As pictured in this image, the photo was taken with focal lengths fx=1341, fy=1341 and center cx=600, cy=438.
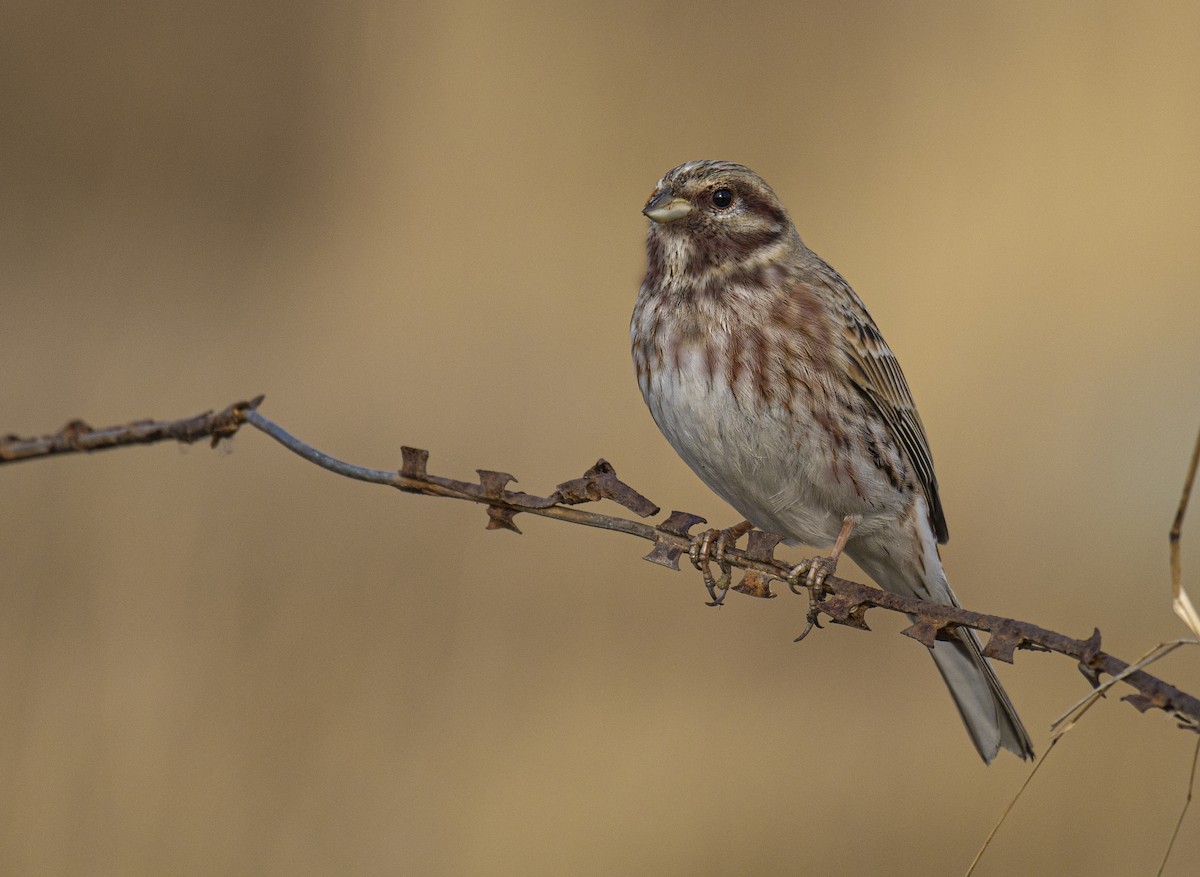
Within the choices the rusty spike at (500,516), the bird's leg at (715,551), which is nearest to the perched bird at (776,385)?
the bird's leg at (715,551)

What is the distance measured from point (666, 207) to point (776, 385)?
0.60 meters

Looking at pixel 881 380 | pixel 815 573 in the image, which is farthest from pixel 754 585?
pixel 881 380

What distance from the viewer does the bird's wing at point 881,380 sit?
12.9ft

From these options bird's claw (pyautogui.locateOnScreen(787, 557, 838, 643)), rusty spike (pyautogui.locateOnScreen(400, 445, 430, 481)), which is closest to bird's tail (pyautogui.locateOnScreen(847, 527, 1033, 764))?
bird's claw (pyautogui.locateOnScreen(787, 557, 838, 643))

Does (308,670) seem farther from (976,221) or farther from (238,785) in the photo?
(976,221)

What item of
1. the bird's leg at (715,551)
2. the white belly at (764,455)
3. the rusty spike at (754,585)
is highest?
the white belly at (764,455)

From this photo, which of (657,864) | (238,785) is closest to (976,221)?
(657,864)

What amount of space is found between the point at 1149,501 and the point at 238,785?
518 cm

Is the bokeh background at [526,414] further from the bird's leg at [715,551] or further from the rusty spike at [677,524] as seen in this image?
the rusty spike at [677,524]

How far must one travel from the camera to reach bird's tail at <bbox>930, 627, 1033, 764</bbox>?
340 centimetres

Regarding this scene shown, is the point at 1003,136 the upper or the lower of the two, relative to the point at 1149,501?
upper

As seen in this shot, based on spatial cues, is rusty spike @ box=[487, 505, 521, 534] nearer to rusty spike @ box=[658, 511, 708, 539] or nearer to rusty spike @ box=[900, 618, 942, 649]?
rusty spike @ box=[658, 511, 708, 539]

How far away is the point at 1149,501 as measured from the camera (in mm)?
7504

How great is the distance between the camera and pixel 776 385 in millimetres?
3691
